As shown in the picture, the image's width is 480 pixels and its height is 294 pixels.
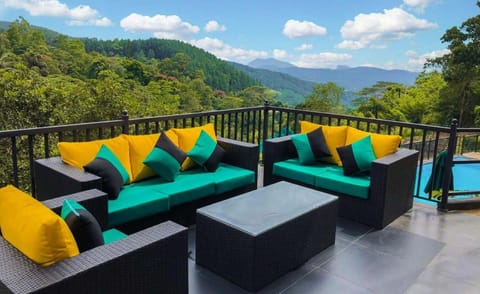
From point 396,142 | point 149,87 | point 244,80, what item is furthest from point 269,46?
point 396,142

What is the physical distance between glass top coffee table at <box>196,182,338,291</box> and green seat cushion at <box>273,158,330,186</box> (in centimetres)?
85

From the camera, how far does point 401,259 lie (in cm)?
301

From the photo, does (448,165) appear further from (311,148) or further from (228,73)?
(228,73)

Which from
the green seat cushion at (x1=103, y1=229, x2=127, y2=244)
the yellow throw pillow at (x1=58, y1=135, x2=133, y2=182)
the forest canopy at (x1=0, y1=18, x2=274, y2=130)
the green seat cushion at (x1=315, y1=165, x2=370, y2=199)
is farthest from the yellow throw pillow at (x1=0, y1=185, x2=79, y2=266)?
the forest canopy at (x1=0, y1=18, x2=274, y2=130)

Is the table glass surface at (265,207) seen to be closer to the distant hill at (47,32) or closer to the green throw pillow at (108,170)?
the green throw pillow at (108,170)

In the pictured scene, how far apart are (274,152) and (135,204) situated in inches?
74.7

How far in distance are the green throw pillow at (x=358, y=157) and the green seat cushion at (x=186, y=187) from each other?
1.42 m

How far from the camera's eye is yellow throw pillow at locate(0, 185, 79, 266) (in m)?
1.61

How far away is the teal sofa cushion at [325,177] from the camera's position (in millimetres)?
3645

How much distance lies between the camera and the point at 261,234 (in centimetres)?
248

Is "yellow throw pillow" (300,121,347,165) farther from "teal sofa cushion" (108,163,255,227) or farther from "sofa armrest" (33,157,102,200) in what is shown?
"sofa armrest" (33,157,102,200)

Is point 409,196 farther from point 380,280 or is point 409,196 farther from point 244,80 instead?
point 244,80

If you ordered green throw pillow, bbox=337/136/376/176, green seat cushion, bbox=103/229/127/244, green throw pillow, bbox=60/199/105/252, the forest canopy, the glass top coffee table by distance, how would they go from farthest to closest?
1. the forest canopy
2. green throw pillow, bbox=337/136/376/176
3. the glass top coffee table
4. green seat cushion, bbox=103/229/127/244
5. green throw pillow, bbox=60/199/105/252

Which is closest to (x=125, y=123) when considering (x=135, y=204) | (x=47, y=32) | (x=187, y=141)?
(x=187, y=141)
